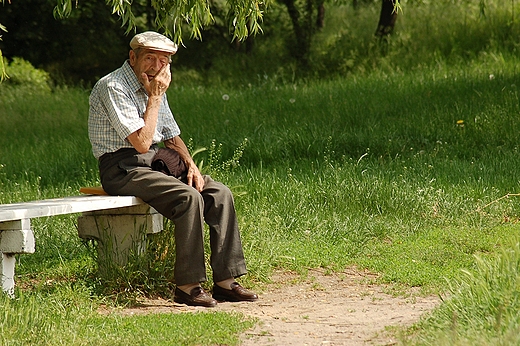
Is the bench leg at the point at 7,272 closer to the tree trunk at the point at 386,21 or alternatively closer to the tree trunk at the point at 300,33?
the tree trunk at the point at 386,21

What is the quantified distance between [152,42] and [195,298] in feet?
5.62

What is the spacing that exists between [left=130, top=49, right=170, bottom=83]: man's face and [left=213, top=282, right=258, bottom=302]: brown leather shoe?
1497 millimetres

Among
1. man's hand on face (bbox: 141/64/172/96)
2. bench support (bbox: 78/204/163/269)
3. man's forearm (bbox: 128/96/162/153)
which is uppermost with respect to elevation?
man's hand on face (bbox: 141/64/172/96)

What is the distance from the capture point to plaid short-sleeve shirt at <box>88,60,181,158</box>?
5363mm

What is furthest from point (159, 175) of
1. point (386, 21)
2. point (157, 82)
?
point (386, 21)

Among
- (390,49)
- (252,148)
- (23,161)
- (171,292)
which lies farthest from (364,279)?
(390,49)

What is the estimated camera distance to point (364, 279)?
20.2ft

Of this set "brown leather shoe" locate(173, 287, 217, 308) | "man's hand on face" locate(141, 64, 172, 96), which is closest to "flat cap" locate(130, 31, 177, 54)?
"man's hand on face" locate(141, 64, 172, 96)

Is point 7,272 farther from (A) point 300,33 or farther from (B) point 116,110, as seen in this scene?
(A) point 300,33

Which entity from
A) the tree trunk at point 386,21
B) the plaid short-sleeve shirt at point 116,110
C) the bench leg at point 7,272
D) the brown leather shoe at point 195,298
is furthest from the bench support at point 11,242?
the tree trunk at point 386,21

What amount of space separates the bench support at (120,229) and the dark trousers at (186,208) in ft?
0.46

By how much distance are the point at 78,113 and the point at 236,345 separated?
10344mm

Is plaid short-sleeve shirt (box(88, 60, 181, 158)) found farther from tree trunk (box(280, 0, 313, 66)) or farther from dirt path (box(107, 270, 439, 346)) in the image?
tree trunk (box(280, 0, 313, 66))

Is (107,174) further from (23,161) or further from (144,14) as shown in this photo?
(144,14)
